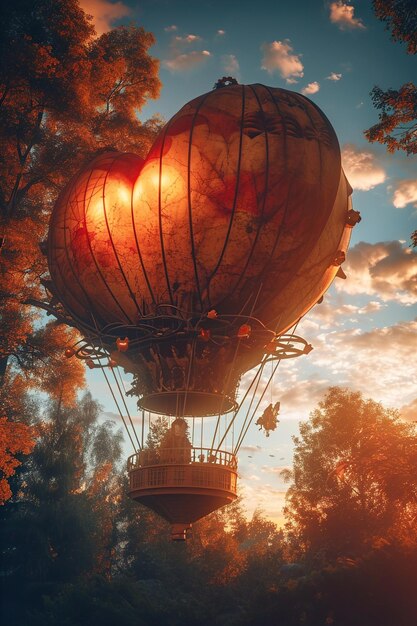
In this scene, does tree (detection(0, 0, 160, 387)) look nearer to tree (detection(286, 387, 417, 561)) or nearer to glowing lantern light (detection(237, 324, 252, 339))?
glowing lantern light (detection(237, 324, 252, 339))

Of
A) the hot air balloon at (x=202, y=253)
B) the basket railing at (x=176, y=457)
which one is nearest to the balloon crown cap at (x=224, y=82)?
the hot air balloon at (x=202, y=253)

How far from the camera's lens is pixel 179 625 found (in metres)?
25.6

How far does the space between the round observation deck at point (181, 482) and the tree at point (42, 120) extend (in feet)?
29.6

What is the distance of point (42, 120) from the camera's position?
81.9 ft

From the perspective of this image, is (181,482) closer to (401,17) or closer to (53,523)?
(401,17)

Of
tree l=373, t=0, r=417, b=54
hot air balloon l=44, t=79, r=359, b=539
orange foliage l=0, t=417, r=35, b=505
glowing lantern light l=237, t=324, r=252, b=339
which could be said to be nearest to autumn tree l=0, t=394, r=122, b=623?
orange foliage l=0, t=417, r=35, b=505

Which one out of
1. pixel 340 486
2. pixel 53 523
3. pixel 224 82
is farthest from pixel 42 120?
pixel 340 486

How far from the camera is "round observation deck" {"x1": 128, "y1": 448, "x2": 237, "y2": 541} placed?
13.6 meters

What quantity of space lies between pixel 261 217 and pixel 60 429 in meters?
33.8

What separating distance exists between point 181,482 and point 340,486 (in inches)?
1623

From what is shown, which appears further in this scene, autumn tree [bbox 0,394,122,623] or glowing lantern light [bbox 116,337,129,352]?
autumn tree [bbox 0,394,122,623]

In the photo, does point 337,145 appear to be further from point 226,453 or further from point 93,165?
point 226,453

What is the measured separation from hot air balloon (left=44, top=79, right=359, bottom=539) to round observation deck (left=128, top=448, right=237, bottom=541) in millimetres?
34

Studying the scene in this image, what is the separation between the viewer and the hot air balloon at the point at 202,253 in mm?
13859
